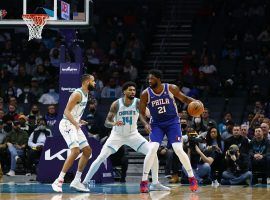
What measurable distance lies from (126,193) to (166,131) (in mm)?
1239

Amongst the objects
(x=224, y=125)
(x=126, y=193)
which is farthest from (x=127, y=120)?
(x=224, y=125)

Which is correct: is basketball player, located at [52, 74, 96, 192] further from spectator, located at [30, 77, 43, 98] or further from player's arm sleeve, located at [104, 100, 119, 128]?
spectator, located at [30, 77, 43, 98]

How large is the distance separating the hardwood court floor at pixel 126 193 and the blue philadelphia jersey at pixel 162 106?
1.25m

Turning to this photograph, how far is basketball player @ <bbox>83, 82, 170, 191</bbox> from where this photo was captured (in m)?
13.4

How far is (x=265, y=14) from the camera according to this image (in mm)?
24297

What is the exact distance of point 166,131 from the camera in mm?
12898

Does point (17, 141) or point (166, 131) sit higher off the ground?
point (166, 131)

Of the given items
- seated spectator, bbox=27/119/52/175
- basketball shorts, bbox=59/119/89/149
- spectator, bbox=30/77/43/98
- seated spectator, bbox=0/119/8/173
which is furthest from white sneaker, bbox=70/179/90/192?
spectator, bbox=30/77/43/98

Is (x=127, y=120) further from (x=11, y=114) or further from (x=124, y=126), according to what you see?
(x=11, y=114)

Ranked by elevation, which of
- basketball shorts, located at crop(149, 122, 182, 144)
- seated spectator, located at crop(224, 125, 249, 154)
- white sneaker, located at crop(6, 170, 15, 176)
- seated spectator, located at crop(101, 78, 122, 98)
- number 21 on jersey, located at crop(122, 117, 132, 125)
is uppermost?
seated spectator, located at crop(101, 78, 122, 98)

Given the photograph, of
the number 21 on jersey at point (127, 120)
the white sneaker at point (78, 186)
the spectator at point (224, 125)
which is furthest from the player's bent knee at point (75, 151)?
the spectator at point (224, 125)

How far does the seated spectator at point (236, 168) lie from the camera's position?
48.1 feet

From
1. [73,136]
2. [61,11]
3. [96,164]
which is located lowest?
[96,164]

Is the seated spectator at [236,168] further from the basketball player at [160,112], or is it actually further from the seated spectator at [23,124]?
the seated spectator at [23,124]
